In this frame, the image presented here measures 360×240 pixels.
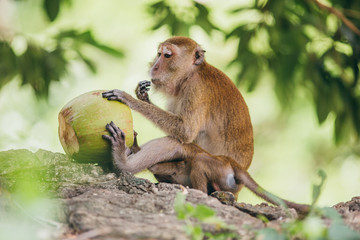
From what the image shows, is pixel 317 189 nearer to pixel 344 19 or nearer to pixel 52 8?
pixel 52 8

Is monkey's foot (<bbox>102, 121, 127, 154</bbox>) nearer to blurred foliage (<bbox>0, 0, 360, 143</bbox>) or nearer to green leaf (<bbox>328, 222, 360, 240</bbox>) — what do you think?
blurred foliage (<bbox>0, 0, 360, 143</bbox>)

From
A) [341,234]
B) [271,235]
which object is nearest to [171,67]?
[271,235]

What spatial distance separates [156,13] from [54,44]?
1.33 metres

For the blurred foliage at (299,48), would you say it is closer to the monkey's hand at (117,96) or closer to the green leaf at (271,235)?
the monkey's hand at (117,96)

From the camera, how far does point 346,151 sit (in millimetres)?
10344

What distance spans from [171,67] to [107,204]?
8.70 ft

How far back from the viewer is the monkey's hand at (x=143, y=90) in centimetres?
551

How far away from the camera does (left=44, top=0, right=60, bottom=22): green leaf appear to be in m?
5.20

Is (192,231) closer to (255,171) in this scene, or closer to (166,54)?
(166,54)

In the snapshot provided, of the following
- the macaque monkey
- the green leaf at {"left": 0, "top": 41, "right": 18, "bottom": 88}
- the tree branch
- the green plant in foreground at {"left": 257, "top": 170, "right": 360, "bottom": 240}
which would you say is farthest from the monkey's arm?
the green plant in foreground at {"left": 257, "top": 170, "right": 360, "bottom": 240}

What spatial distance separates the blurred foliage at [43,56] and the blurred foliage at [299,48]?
942 mm

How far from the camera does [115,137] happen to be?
4.33m

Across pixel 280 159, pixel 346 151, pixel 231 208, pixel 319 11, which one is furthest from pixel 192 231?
pixel 280 159

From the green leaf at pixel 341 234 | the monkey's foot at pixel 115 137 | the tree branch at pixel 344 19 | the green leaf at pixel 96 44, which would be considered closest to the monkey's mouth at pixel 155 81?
the green leaf at pixel 96 44
